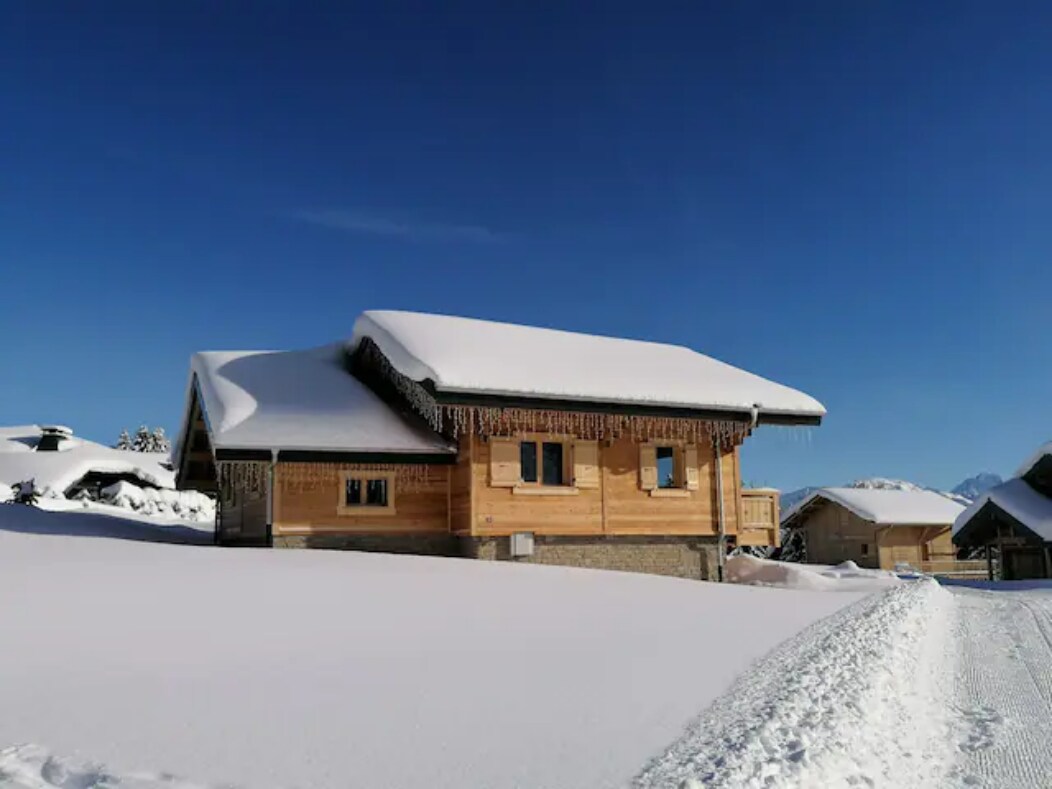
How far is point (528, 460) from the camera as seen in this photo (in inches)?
641

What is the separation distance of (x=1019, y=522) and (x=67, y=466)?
1469 inches

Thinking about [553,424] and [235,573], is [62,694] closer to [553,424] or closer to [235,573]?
[235,573]

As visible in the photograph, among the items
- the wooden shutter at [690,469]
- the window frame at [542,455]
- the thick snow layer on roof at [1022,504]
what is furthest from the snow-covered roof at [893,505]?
the window frame at [542,455]

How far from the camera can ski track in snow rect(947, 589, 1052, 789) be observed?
4.95 metres

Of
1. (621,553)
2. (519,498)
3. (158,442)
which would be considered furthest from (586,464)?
(158,442)

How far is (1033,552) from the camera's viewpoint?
1125 inches

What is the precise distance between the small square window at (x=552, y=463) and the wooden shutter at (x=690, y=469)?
260 centimetres

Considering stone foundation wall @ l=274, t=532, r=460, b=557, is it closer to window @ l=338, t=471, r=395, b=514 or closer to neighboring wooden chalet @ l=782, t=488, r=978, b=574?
window @ l=338, t=471, r=395, b=514

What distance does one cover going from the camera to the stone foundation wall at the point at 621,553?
15531 millimetres

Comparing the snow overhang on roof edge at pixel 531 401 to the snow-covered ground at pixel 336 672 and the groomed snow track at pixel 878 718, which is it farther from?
the groomed snow track at pixel 878 718

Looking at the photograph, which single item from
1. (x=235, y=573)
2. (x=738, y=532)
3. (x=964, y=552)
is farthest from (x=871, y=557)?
(x=235, y=573)

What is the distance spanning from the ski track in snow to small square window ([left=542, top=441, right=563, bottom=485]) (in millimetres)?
7268

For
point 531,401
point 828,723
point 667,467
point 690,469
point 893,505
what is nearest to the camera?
point 828,723

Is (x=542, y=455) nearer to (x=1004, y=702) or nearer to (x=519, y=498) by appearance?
(x=519, y=498)
